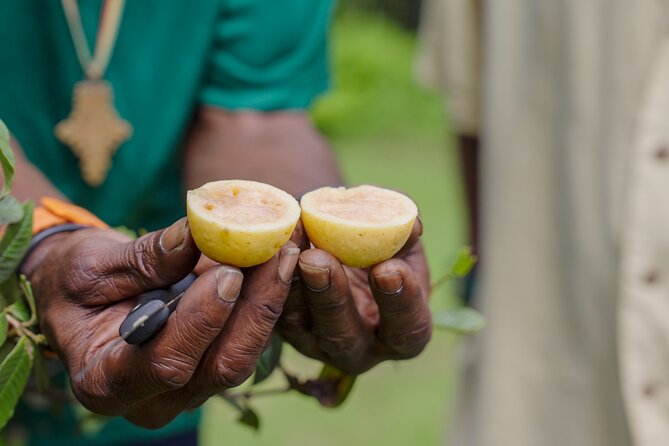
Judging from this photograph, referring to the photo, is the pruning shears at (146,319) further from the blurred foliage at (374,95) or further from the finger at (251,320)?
the blurred foliage at (374,95)

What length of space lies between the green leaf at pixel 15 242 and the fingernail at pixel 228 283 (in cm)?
28

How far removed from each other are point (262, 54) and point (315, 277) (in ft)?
2.84

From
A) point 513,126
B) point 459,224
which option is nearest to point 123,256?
point 513,126

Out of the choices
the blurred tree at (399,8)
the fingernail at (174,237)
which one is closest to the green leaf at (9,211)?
the fingernail at (174,237)

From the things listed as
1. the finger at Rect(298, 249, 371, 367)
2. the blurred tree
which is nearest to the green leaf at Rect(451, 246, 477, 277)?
the finger at Rect(298, 249, 371, 367)

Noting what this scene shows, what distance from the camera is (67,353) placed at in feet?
3.28

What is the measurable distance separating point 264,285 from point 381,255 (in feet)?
0.45

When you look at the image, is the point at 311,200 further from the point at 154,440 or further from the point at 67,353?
the point at 154,440

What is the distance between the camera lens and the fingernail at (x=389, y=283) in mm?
965

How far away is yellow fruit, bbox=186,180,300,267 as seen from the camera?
891mm

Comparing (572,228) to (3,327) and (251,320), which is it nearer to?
(251,320)

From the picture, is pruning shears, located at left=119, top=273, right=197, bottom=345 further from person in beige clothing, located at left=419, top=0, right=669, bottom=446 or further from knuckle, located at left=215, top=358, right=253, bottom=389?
person in beige clothing, located at left=419, top=0, right=669, bottom=446

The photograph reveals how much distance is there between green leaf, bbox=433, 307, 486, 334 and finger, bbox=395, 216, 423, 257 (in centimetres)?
20

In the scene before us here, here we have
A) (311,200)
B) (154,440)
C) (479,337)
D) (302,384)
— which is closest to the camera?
(311,200)
